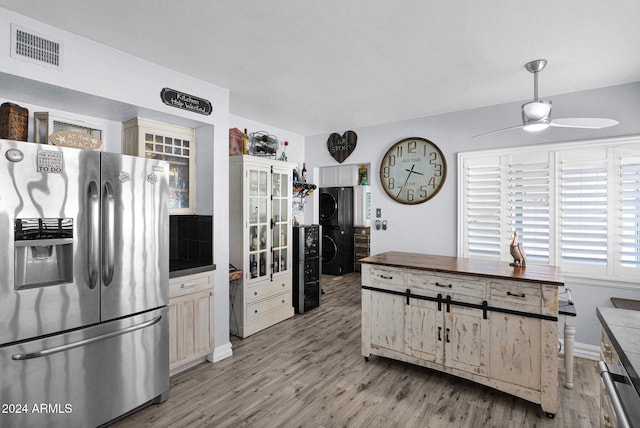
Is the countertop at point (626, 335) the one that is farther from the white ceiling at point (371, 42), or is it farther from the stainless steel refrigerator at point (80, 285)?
the stainless steel refrigerator at point (80, 285)

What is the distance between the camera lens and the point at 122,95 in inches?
93.8

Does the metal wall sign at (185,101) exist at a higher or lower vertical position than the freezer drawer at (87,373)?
higher

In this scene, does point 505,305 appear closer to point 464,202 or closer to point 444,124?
point 464,202

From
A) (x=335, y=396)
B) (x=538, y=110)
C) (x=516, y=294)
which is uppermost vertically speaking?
(x=538, y=110)

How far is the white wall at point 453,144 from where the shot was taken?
3.09 meters

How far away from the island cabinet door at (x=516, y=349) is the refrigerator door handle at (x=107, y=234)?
2710 millimetres

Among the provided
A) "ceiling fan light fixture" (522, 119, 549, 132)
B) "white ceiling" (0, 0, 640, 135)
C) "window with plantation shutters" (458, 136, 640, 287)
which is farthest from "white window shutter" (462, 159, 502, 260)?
"ceiling fan light fixture" (522, 119, 549, 132)

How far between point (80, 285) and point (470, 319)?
271 centimetres

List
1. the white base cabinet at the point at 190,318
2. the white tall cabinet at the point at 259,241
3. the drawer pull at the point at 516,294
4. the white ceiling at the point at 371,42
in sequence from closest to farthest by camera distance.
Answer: the white ceiling at the point at 371,42 < the drawer pull at the point at 516,294 < the white base cabinet at the point at 190,318 < the white tall cabinet at the point at 259,241

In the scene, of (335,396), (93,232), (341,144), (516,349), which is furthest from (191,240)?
(516,349)

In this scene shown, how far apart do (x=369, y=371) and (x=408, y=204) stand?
87.0 inches

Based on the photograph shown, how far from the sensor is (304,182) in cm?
484

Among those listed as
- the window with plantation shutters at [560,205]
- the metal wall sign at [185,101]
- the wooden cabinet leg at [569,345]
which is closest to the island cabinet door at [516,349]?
the wooden cabinet leg at [569,345]

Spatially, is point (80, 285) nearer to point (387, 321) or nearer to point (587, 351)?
point (387, 321)
